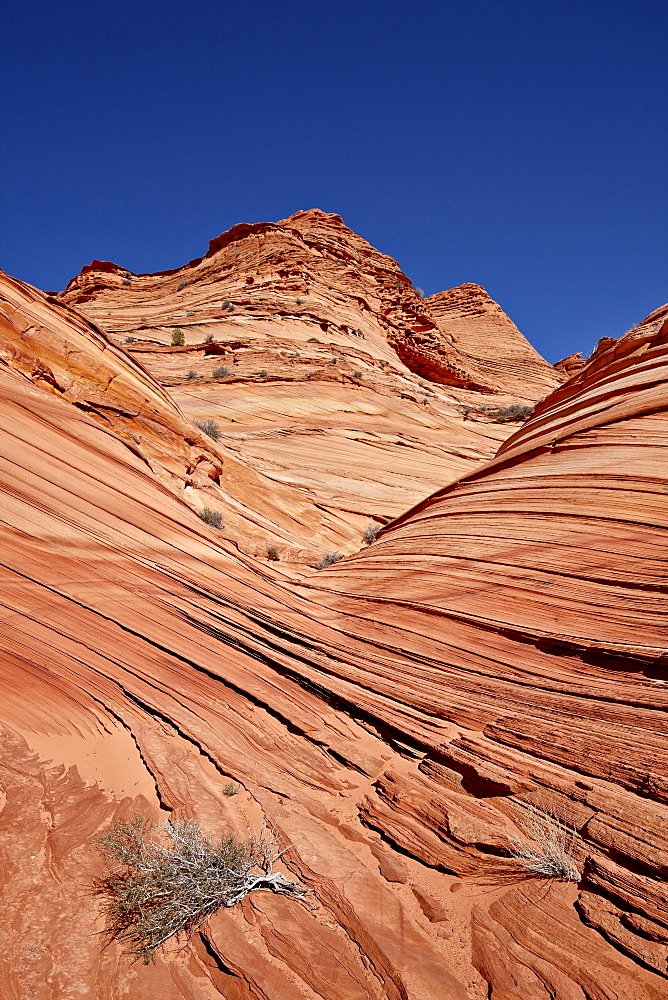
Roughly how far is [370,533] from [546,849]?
29.7ft

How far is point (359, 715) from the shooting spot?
15.5 feet

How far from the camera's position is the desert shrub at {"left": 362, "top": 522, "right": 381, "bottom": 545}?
38.6 ft

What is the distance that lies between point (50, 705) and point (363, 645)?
2.89 meters

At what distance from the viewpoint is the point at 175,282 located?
34844mm

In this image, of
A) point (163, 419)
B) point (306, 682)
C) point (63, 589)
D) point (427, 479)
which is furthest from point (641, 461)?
point (427, 479)

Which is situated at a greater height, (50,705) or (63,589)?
(63,589)

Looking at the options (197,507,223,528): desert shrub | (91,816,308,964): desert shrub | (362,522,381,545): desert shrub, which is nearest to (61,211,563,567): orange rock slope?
(362,522,381,545): desert shrub

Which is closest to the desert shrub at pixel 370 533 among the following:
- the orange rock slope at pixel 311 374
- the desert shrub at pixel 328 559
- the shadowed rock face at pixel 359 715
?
the orange rock slope at pixel 311 374

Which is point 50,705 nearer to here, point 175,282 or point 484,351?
point 175,282

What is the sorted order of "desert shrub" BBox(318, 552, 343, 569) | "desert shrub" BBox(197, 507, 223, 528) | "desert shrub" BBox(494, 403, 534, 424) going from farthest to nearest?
"desert shrub" BBox(494, 403, 534, 424), "desert shrub" BBox(318, 552, 343, 569), "desert shrub" BBox(197, 507, 223, 528)

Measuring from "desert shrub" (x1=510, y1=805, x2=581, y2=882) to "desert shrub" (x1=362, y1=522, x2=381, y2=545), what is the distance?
26.5ft

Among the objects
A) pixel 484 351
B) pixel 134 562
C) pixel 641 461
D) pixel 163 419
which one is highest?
pixel 484 351

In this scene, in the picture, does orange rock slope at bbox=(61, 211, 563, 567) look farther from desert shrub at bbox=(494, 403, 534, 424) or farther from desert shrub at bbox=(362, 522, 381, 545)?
desert shrub at bbox=(494, 403, 534, 424)

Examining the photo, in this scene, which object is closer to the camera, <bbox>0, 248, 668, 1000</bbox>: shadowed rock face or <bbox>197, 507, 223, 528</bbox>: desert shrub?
<bbox>0, 248, 668, 1000</bbox>: shadowed rock face
